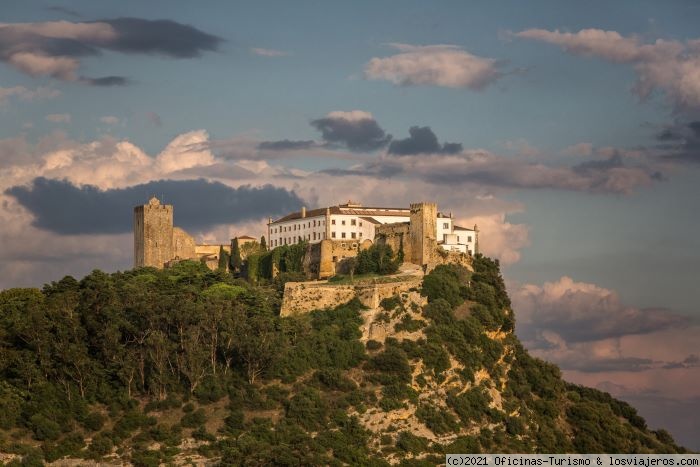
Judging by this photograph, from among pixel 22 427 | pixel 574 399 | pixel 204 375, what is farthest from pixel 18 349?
pixel 574 399

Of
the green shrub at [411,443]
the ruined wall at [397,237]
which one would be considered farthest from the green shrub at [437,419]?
the ruined wall at [397,237]

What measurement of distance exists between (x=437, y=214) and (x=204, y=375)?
2469cm

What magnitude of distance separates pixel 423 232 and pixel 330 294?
913cm

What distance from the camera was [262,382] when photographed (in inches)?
3433

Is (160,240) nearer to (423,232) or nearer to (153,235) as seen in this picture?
(153,235)

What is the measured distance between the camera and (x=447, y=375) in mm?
89188

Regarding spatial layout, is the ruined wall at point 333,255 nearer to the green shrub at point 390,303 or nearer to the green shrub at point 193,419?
the green shrub at point 390,303

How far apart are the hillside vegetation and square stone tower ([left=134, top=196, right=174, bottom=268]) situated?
13.9 m

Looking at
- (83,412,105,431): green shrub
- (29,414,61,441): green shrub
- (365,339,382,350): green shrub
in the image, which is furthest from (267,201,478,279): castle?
(29,414,61,441): green shrub

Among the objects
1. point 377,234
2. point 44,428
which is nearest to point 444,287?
point 377,234

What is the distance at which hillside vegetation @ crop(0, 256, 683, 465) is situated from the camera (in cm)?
8112

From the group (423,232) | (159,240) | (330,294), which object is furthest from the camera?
(159,240)

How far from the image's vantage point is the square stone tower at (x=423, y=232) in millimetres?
98812

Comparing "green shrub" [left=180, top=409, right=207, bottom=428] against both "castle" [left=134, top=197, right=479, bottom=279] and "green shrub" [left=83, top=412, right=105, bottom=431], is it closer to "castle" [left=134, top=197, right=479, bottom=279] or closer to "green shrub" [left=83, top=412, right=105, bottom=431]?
"green shrub" [left=83, top=412, right=105, bottom=431]
